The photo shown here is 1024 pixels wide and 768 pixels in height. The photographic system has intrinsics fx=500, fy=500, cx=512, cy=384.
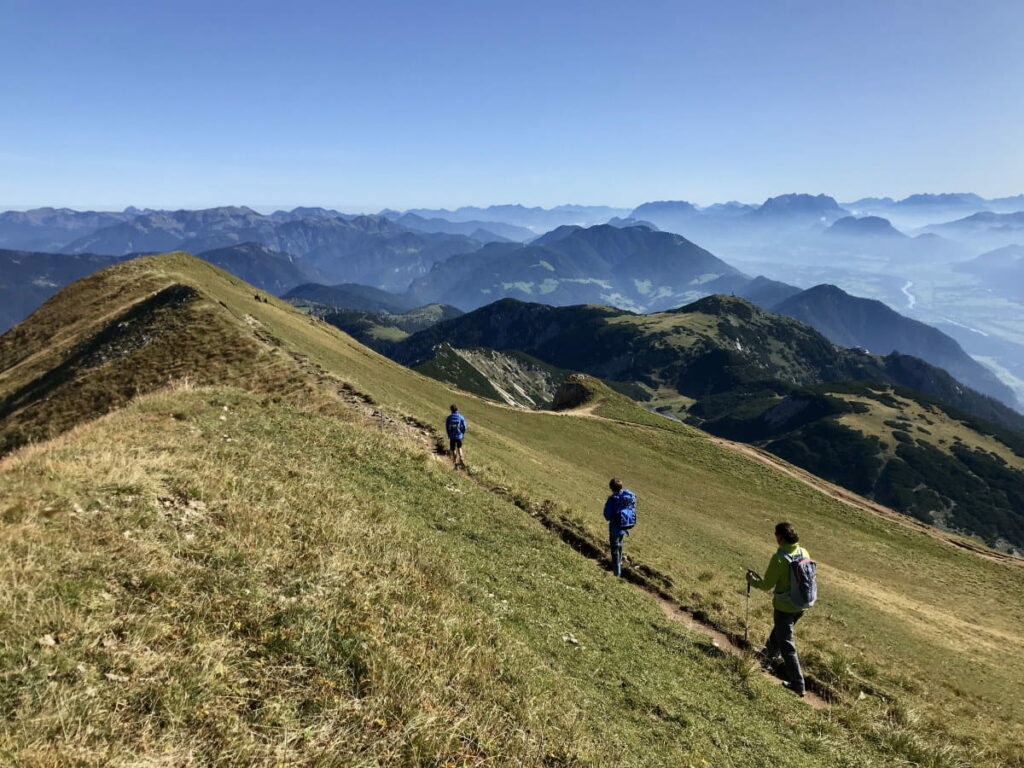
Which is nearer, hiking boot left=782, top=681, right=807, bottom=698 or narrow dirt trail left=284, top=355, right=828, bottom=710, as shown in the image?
hiking boot left=782, top=681, right=807, bottom=698

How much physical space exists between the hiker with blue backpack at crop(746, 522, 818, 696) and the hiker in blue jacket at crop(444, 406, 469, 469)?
15439 millimetres

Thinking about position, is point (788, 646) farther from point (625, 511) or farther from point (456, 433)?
point (456, 433)

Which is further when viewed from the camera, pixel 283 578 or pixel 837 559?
pixel 837 559

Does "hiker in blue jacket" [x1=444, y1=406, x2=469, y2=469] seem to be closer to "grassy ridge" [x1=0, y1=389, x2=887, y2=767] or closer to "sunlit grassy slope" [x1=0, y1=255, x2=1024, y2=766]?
"sunlit grassy slope" [x1=0, y1=255, x2=1024, y2=766]

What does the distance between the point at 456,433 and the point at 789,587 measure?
16.6m

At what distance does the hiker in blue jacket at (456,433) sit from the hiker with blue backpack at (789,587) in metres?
15.4

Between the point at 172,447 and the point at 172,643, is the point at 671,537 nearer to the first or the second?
the point at 172,447

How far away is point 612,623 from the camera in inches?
559

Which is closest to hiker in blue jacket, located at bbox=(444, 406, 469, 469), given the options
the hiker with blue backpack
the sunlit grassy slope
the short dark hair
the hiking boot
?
the sunlit grassy slope

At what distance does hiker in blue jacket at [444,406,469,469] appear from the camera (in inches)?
1022

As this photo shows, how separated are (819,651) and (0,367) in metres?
82.2

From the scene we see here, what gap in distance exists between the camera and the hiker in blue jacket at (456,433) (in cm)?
2595

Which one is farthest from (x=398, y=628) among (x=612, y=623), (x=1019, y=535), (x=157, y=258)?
(x=1019, y=535)

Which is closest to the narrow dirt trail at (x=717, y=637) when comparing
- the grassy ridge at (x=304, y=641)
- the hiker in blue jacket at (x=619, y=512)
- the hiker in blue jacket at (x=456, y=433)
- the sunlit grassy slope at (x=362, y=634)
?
the sunlit grassy slope at (x=362, y=634)
